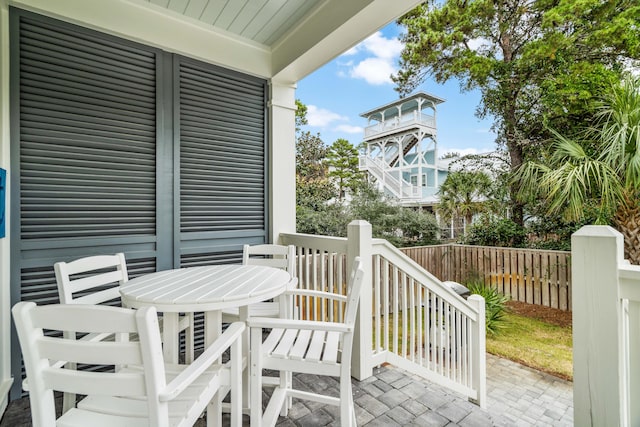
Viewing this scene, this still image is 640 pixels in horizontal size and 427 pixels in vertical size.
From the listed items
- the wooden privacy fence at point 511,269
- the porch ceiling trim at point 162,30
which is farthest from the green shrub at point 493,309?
the porch ceiling trim at point 162,30

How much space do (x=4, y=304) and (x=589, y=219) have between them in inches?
288

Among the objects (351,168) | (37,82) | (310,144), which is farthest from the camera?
(351,168)

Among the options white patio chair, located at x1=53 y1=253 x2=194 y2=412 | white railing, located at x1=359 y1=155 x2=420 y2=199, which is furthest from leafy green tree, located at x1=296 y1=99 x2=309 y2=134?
white patio chair, located at x1=53 y1=253 x2=194 y2=412

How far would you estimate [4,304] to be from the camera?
1915 mm

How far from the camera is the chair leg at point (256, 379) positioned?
1.37 m

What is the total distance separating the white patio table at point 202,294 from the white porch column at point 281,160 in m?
1.31

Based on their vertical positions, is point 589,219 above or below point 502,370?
above

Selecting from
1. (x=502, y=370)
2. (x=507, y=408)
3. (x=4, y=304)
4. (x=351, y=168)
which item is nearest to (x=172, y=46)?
(x=4, y=304)

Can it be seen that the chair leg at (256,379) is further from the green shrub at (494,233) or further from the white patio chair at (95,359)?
the green shrub at (494,233)

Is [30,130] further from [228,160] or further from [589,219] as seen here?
[589,219]

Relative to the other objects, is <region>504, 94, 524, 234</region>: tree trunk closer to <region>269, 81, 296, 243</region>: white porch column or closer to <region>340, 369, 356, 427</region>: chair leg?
<region>269, 81, 296, 243</region>: white porch column

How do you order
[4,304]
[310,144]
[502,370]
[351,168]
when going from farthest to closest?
1. [351,168]
2. [310,144]
3. [502,370]
4. [4,304]

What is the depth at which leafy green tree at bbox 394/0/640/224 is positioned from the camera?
5.47 meters

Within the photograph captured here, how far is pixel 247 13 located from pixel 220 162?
4.04 ft
